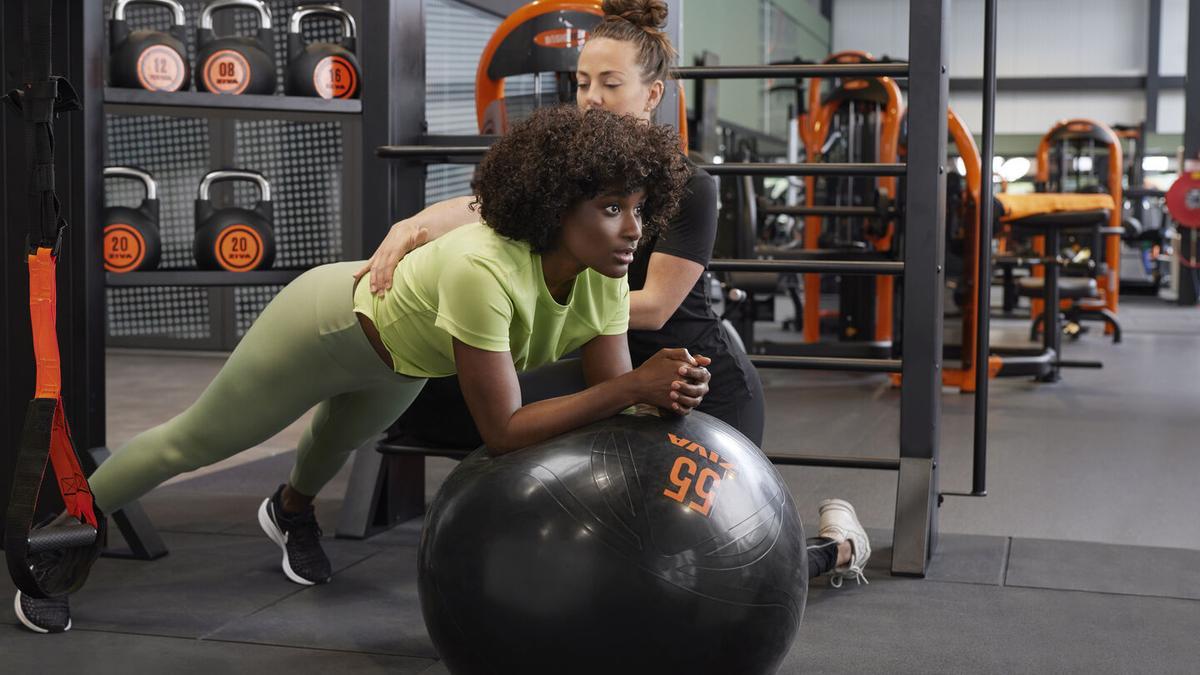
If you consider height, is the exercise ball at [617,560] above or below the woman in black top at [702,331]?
below

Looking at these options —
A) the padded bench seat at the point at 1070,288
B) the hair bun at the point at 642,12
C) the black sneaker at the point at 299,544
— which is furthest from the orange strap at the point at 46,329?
→ the padded bench seat at the point at 1070,288

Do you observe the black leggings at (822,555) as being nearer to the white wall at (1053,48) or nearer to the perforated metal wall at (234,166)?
the perforated metal wall at (234,166)

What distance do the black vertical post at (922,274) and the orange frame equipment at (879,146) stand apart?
2.70 meters

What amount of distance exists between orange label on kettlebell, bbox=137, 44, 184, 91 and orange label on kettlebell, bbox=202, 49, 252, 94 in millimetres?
68

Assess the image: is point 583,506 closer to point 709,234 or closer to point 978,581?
point 709,234

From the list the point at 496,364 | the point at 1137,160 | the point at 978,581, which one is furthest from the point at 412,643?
the point at 1137,160

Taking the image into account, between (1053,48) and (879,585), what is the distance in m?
17.6

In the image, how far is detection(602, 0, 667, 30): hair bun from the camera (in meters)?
2.15

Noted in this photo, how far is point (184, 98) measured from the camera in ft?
8.89

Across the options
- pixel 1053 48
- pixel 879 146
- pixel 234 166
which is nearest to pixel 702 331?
pixel 879 146

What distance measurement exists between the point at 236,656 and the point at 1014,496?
7.54ft

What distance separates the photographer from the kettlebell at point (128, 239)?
2.74 m

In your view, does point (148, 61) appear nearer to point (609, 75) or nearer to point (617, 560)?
point (609, 75)

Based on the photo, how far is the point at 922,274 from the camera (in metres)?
2.57
